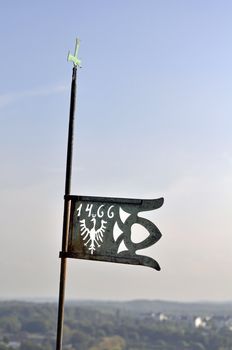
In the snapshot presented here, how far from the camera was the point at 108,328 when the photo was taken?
367 feet

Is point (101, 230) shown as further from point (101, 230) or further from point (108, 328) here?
point (108, 328)

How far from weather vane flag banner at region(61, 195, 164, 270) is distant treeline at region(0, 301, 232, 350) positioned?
76.7 m

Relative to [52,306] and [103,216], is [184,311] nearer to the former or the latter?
[52,306]

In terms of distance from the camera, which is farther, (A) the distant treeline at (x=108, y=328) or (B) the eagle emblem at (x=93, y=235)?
(A) the distant treeline at (x=108, y=328)

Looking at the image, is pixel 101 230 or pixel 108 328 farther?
pixel 108 328

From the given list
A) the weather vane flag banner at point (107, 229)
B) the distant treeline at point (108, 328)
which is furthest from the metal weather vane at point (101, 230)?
the distant treeline at point (108, 328)

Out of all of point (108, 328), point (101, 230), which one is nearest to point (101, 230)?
point (101, 230)

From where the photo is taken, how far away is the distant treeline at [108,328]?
9406 cm

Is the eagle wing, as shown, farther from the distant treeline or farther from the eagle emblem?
the distant treeline

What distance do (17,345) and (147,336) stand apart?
97.1 feet

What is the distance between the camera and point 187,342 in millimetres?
104938

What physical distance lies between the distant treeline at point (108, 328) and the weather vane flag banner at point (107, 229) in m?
76.7

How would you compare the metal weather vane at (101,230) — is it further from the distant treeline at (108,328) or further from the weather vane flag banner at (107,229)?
the distant treeline at (108,328)

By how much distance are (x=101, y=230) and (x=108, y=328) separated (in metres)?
109
